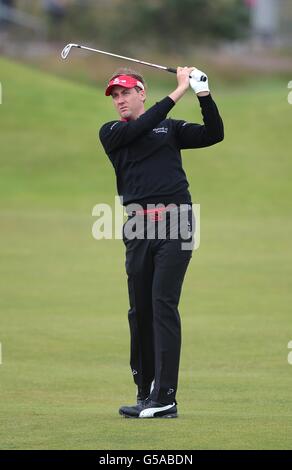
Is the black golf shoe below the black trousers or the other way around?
below

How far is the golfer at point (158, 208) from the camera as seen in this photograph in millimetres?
8211

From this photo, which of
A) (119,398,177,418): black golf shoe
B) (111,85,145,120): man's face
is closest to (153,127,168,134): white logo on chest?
(111,85,145,120): man's face

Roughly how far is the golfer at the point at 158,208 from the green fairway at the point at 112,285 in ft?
1.53

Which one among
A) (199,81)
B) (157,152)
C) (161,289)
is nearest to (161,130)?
(157,152)

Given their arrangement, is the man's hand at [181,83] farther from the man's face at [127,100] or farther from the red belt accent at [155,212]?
the red belt accent at [155,212]

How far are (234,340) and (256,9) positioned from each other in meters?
55.2

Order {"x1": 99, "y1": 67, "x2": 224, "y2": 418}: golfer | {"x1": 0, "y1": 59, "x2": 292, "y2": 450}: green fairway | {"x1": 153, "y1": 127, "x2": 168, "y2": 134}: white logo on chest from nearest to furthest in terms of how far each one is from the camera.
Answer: {"x1": 0, "y1": 59, "x2": 292, "y2": 450}: green fairway < {"x1": 99, "y1": 67, "x2": 224, "y2": 418}: golfer < {"x1": 153, "y1": 127, "x2": 168, "y2": 134}: white logo on chest

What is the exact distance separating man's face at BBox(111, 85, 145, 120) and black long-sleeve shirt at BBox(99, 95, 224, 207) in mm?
171

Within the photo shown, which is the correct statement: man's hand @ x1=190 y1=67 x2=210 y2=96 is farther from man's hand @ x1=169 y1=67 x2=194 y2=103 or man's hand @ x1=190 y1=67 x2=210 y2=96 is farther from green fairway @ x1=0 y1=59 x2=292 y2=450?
green fairway @ x1=0 y1=59 x2=292 y2=450

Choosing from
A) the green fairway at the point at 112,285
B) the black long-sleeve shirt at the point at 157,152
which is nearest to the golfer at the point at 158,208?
the black long-sleeve shirt at the point at 157,152

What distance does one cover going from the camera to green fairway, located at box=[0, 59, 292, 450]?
8.10 m

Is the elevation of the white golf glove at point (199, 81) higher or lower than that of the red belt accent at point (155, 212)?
higher

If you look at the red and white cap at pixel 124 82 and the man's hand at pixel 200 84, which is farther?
the red and white cap at pixel 124 82

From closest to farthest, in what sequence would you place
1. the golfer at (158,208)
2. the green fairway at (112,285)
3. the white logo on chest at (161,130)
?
the green fairway at (112,285) < the golfer at (158,208) < the white logo on chest at (161,130)
